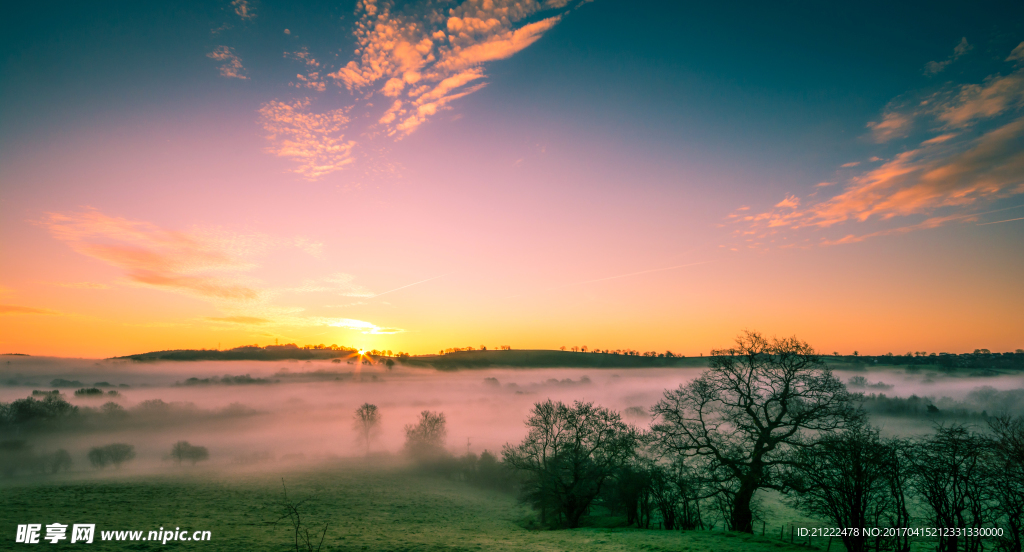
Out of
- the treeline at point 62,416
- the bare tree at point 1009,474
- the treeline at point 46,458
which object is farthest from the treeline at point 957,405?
the treeline at point 62,416

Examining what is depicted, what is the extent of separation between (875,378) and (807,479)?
655ft

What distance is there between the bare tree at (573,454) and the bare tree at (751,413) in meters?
10.6

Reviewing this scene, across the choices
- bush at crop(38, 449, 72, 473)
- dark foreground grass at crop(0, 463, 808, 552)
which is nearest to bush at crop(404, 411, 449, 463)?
dark foreground grass at crop(0, 463, 808, 552)

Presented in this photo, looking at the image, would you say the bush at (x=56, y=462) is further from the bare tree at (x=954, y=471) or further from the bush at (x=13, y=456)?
the bare tree at (x=954, y=471)

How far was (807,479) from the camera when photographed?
21688mm

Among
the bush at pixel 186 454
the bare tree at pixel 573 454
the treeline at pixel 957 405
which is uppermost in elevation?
the bare tree at pixel 573 454

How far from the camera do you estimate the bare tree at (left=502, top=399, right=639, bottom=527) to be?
117ft

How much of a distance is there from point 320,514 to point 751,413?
44.4m

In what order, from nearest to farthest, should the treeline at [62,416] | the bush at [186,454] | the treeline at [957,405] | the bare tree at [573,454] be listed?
the bare tree at [573,454] < the treeline at [62,416] < the bush at [186,454] < the treeline at [957,405]

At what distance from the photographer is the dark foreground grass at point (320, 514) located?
84.1 ft

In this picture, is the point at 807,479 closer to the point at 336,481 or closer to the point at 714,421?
the point at 714,421

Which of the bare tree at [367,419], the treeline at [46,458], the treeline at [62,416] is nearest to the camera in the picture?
the treeline at [46,458]

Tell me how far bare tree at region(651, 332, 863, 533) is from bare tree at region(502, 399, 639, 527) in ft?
34.9

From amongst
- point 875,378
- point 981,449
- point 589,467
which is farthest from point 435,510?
point 875,378
